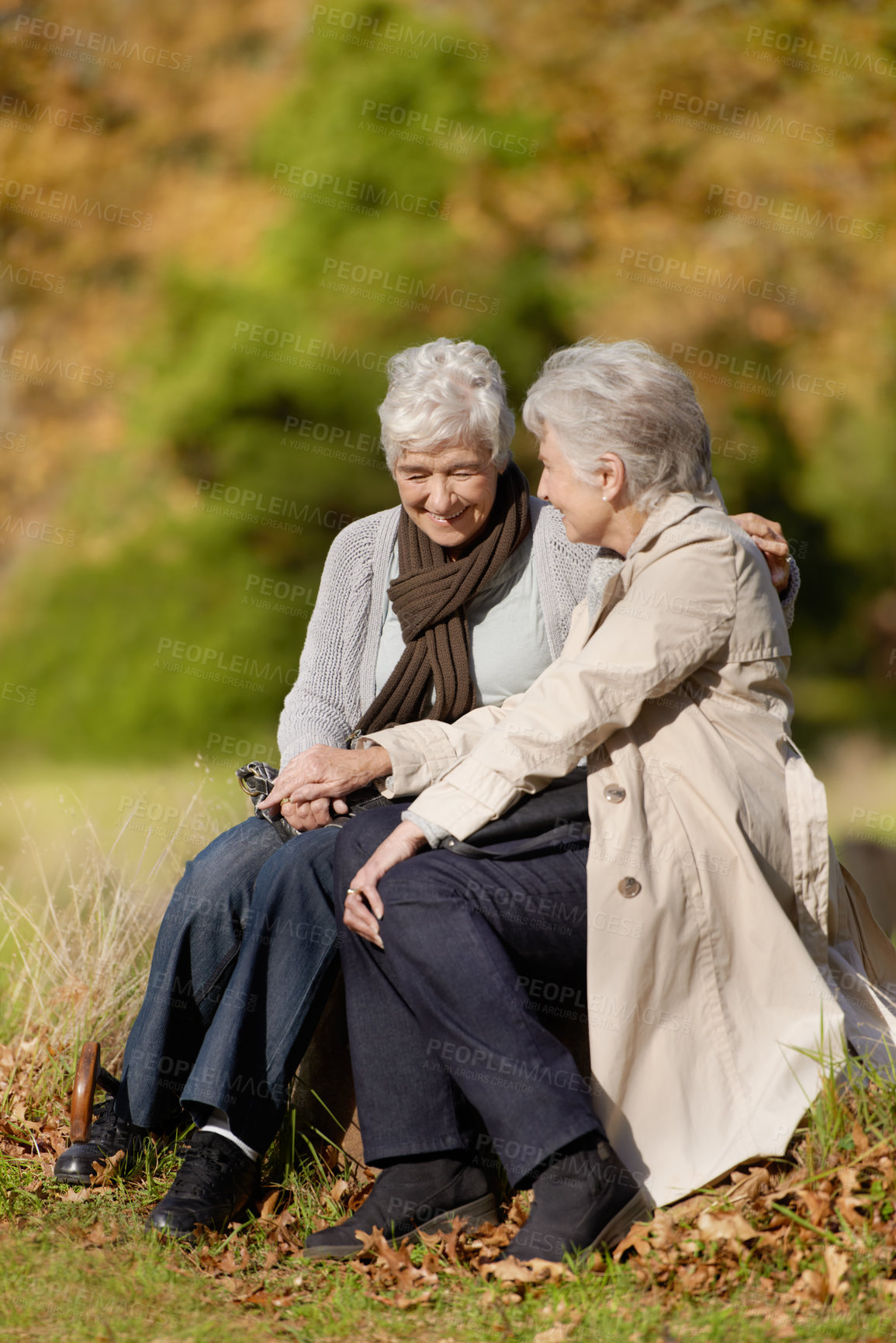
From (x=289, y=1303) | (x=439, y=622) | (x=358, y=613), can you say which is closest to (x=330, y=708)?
(x=358, y=613)

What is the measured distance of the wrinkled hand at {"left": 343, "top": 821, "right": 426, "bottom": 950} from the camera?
233 centimetres

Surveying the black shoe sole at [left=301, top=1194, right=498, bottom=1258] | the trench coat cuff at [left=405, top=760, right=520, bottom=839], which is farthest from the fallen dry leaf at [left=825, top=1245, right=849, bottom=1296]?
the trench coat cuff at [left=405, top=760, right=520, bottom=839]

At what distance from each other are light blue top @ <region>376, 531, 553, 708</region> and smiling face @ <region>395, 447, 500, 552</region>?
0.15m

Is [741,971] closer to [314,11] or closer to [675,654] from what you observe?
[675,654]

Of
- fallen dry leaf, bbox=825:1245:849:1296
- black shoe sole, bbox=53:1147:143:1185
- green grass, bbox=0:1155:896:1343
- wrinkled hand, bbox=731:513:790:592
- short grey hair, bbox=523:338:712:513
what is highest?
short grey hair, bbox=523:338:712:513

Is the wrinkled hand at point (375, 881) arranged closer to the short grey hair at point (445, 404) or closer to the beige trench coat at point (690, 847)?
the beige trench coat at point (690, 847)

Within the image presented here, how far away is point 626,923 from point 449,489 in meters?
1.20

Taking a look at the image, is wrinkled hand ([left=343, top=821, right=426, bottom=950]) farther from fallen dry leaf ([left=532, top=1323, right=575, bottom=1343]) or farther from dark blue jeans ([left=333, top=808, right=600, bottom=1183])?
fallen dry leaf ([left=532, top=1323, right=575, bottom=1343])

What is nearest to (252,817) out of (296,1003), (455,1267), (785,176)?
(296,1003)

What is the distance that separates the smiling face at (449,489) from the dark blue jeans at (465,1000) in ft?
2.79

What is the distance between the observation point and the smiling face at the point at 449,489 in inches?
116

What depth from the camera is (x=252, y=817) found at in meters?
2.92

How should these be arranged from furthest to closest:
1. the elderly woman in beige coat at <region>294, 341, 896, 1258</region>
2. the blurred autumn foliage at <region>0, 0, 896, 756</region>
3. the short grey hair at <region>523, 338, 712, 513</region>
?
1. the blurred autumn foliage at <region>0, 0, 896, 756</region>
2. the short grey hair at <region>523, 338, 712, 513</region>
3. the elderly woman in beige coat at <region>294, 341, 896, 1258</region>

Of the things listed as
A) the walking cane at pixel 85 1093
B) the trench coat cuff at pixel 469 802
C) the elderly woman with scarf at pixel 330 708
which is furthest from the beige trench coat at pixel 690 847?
the walking cane at pixel 85 1093
